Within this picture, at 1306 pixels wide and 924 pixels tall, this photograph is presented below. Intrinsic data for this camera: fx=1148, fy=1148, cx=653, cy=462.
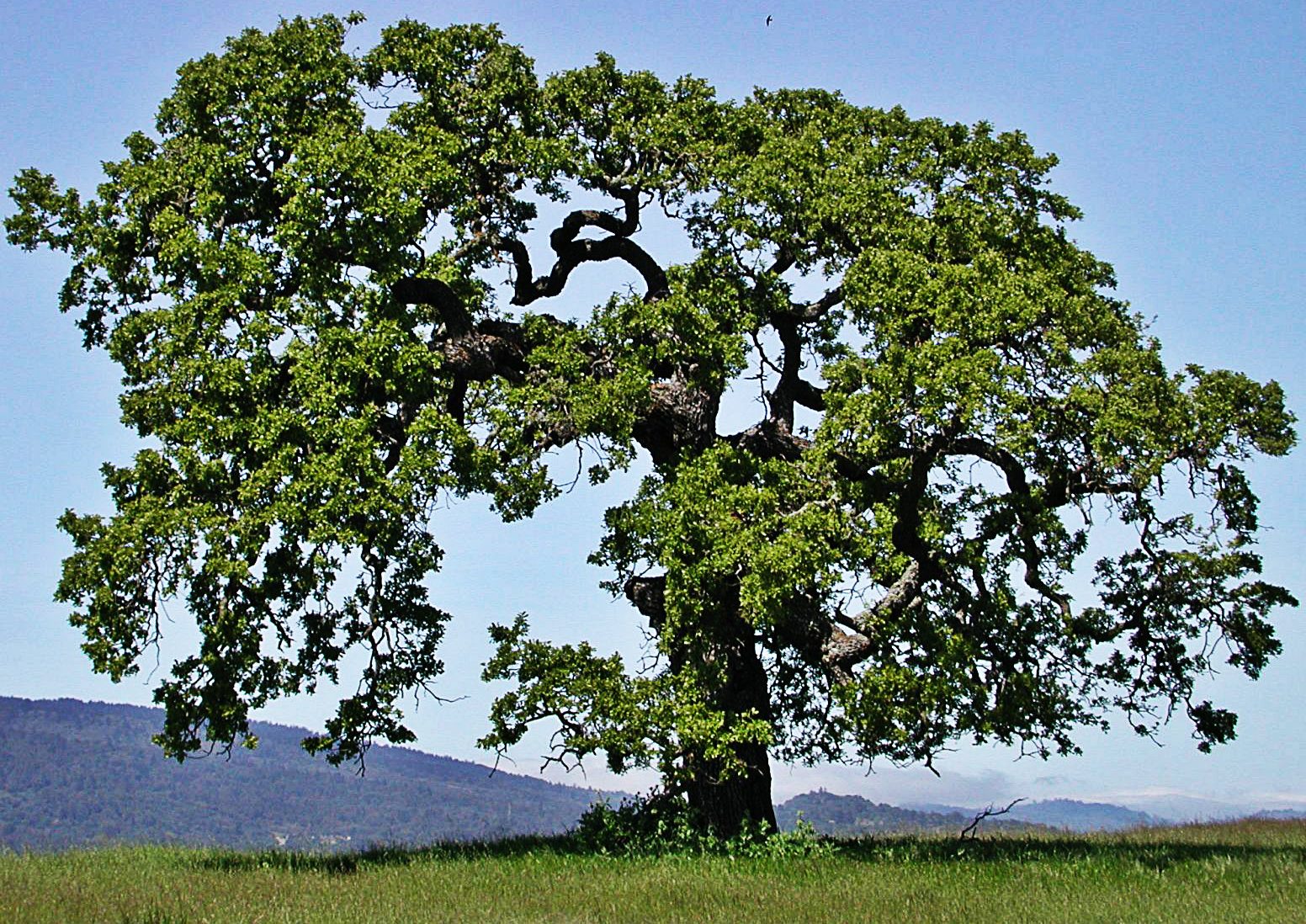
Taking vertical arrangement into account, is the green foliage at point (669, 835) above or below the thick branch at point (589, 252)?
below

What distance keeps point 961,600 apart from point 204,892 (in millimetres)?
13302

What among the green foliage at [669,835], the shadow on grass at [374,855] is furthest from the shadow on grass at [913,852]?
the green foliage at [669,835]

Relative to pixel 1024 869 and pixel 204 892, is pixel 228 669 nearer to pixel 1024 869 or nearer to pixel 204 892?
pixel 204 892

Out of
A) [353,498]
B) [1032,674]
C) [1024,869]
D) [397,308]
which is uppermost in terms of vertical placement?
[397,308]

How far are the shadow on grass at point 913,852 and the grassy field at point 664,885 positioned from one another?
83 millimetres

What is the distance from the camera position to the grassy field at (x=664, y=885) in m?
14.4

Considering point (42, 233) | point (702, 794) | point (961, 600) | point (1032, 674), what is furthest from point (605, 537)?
point (42, 233)

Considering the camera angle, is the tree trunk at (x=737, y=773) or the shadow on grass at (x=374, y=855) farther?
the tree trunk at (x=737, y=773)

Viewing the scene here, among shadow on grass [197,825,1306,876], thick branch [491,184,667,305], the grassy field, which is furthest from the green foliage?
thick branch [491,184,667,305]

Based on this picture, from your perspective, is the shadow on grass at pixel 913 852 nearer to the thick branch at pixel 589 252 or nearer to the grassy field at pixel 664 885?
the grassy field at pixel 664 885

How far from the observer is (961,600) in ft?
68.5

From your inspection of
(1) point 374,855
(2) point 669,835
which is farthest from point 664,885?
(1) point 374,855

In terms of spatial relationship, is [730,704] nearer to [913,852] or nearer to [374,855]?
[913,852]

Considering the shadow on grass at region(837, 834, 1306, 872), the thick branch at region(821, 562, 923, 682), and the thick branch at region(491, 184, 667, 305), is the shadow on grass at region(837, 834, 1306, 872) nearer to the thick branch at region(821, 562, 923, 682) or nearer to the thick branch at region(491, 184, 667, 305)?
the thick branch at region(821, 562, 923, 682)
